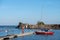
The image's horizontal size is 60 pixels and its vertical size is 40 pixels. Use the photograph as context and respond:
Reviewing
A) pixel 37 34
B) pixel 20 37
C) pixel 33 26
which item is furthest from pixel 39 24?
pixel 20 37

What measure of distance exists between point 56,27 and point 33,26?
21.2 m

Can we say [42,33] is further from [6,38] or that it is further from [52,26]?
[52,26]

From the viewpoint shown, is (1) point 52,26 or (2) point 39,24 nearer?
(2) point 39,24

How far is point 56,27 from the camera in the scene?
194 m

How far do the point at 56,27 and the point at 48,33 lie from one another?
11262cm

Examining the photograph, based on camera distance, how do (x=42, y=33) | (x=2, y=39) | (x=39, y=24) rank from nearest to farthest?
(x=2, y=39)
(x=42, y=33)
(x=39, y=24)

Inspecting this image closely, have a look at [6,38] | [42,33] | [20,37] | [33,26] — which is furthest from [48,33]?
[33,26]

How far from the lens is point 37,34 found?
83.9m

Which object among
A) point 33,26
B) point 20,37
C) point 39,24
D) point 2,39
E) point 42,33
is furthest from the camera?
point 33,26

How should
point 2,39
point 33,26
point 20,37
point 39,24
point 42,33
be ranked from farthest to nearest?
point 33,26
point 39,24
point 42,33
point 20,37
point 2,39

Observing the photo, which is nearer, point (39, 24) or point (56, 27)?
point (39, 24)

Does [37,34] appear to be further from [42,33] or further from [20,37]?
[20,37]

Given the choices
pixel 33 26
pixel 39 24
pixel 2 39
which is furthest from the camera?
pixel 33 26

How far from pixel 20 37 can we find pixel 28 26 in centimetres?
13010
